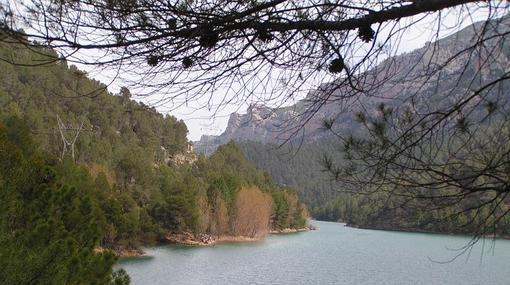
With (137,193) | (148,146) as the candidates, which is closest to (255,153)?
(148,146)

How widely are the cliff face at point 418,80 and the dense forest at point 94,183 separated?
21.8 inches

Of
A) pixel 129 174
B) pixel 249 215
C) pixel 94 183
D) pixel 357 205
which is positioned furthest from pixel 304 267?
pixel 357 205

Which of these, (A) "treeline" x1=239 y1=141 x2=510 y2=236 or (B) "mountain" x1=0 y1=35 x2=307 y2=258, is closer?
(A) "treeline" x1=239 y1=141 x2=510 y2=236

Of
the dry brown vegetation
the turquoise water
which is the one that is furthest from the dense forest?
the turquoise water

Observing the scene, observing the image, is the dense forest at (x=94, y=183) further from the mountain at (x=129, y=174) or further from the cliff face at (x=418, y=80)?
the cliff face at (x=418, y=80)

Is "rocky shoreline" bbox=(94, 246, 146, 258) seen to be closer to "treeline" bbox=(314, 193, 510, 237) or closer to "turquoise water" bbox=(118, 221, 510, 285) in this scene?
"turquoise water" bbox=(118, 221, 510, 285)

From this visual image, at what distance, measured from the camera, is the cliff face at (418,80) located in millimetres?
1814

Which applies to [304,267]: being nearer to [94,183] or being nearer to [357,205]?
[94,183]

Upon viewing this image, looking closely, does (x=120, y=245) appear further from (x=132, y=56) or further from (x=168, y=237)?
(x=132, y=56)

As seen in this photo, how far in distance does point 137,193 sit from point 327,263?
43.8 ft

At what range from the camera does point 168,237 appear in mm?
31453

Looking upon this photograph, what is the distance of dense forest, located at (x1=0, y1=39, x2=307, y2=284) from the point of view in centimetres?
471

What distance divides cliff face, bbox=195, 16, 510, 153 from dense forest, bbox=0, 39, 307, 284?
554 millimetres

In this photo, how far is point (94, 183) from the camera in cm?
2325
